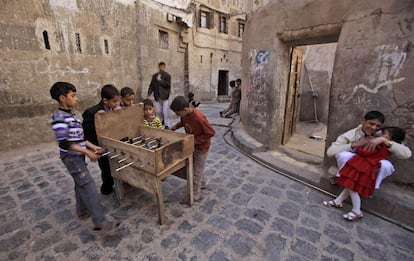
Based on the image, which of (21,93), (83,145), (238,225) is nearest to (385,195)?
(238,225)

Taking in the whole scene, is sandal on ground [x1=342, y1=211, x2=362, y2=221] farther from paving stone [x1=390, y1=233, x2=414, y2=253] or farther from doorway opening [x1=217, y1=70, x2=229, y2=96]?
doorway opening [x1=217, y1=70, x2=229, y2=96]

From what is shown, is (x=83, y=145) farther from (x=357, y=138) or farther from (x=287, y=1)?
(x=287, y=1)

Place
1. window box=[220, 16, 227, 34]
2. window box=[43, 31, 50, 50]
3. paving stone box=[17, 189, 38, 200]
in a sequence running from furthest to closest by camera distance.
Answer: window box=[220, 16, 227, 34] → window box=[43, 31, 50, 50] → paving stone box=[17, 189, 38, 200]

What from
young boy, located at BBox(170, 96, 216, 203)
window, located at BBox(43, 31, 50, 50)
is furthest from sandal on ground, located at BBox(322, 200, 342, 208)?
window, located at BBox(43, 31, 50, 50)

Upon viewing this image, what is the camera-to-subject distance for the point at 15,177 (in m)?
3.53

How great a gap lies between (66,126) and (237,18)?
17.4m

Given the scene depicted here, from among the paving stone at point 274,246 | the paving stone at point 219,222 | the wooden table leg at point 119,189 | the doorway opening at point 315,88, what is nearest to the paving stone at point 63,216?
the wooden table leg at point 119,189

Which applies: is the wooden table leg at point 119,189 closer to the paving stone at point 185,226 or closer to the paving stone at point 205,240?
the paving stone at point 185,226

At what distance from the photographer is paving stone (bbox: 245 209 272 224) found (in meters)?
2.55

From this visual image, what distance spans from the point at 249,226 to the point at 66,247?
1.96 m

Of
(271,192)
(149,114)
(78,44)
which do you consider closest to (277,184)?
(271,192)

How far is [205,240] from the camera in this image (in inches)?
87.8

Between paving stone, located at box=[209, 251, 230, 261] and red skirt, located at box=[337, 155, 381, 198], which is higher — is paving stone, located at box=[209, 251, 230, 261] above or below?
below

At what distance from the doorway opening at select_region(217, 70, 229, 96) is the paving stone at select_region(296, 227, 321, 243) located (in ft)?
53.6
